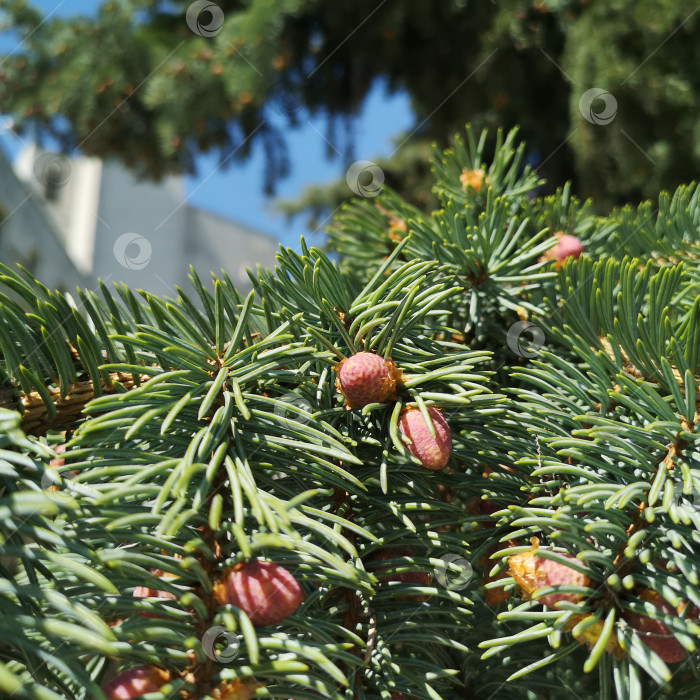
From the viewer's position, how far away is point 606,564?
0.77ft

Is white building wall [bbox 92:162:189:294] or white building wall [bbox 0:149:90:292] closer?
white building wall [bbox 0:149:90:292]

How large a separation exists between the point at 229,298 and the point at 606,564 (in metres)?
0.20

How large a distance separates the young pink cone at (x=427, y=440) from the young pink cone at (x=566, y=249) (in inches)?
7.4

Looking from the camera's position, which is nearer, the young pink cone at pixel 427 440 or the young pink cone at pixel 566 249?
the young pink cone at pixel 427 440

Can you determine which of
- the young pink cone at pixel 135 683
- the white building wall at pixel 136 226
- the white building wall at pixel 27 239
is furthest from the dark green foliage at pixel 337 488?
the white building wall at pixel 136 226

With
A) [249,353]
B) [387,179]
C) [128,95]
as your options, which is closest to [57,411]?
[249,353]

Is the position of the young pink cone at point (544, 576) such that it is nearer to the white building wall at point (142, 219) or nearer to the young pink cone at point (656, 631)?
the young pink cone at point (656, 631)

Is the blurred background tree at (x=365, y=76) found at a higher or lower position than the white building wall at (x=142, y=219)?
lower

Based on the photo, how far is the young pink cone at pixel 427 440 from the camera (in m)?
0.26

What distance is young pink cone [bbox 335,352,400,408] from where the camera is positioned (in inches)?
10.5

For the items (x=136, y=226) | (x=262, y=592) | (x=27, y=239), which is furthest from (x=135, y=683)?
(x=136, y=226)

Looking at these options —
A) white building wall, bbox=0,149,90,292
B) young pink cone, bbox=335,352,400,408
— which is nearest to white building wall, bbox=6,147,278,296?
white building wall, bbox=0,149,90,292

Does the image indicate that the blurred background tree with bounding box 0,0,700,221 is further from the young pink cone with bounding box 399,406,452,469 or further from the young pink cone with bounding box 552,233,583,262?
the young pink cone with bounding box 399,406,452,469

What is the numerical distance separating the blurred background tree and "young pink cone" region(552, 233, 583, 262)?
70 centimetres
